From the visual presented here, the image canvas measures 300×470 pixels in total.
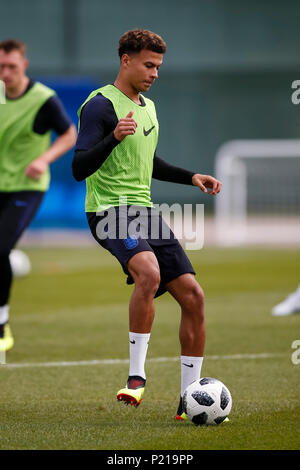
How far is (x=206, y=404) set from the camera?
5449 mm

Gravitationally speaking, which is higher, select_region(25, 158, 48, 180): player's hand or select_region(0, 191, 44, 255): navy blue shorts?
select_region(25, 158, 48, 180): player's hand

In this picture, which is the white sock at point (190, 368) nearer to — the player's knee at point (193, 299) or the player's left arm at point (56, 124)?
the player's knee at point (193, 299)

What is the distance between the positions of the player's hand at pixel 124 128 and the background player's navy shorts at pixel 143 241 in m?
0.51

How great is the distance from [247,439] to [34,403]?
164 centimetres

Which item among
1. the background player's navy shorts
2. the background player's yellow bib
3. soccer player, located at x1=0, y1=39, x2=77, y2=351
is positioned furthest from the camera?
the background player's yellow bib

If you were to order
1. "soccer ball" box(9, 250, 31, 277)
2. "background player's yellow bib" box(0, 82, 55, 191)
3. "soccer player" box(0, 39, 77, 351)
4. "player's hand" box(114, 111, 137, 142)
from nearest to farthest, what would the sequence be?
1. "player's hand" box(114, 111, 137, 142)
2. "soccer player" box(0, 39, 77, 351)
3. "background player's yellow bib" box(0, 82, 55, 191)
4. "soccer ball" box(9, 250, 31, 277)

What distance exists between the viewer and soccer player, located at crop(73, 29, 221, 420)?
5547mm

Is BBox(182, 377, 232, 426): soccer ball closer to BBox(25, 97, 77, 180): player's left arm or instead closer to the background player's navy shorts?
the background player's navy shorts

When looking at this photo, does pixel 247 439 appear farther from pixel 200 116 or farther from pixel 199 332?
pixel 200 116

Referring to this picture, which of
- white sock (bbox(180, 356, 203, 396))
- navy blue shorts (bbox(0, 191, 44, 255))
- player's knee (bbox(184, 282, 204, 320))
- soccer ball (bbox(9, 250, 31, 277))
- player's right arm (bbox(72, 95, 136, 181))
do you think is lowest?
white sock (bbox(180, 356, 203, 396))

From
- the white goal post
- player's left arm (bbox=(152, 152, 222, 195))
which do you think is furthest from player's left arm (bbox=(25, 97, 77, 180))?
the white goal post

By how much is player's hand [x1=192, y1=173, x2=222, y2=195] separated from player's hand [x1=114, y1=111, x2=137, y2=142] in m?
0.75

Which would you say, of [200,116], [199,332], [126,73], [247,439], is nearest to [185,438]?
Result: [247,439]

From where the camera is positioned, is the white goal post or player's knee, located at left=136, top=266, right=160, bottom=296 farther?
the white goal post
